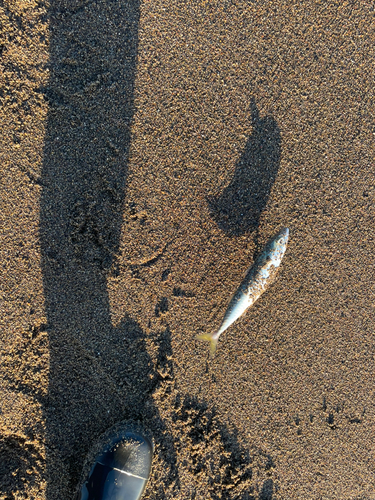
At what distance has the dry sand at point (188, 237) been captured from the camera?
7.95 feet

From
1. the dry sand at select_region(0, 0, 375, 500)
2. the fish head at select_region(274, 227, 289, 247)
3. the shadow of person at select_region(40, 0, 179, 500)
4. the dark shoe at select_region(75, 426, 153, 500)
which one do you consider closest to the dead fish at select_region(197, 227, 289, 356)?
the fish head at select_region(274, 227, 289, 247)

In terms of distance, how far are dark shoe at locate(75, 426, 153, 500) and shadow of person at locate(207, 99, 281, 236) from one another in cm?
192

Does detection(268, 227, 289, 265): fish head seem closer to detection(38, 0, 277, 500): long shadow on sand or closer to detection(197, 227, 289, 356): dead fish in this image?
detection(197, 227, 289, 356): dead fish

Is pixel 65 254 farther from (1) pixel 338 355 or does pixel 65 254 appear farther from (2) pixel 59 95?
(1) pixel 338 355

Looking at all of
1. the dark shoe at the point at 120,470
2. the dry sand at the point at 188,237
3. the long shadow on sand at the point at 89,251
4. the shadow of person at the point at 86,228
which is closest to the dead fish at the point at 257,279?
the dry sand at the point at 188,237

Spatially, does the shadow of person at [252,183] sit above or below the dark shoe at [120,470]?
above

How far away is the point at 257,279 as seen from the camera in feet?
8.02

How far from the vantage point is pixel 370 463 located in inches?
106

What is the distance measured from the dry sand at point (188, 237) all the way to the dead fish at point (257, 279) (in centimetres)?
15

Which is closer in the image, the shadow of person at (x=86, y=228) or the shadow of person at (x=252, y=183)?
the shadow of person at (x=86, y=228)

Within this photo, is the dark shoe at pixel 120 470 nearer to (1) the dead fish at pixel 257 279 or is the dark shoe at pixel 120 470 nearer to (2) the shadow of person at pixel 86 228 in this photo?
(2) the shadow of person at pixel 86 228

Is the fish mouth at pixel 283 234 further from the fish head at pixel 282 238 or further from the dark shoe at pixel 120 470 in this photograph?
the dark shoe at pixel 120 470

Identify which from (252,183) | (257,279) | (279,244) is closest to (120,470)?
(257,279)

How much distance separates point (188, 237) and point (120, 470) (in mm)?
1977
